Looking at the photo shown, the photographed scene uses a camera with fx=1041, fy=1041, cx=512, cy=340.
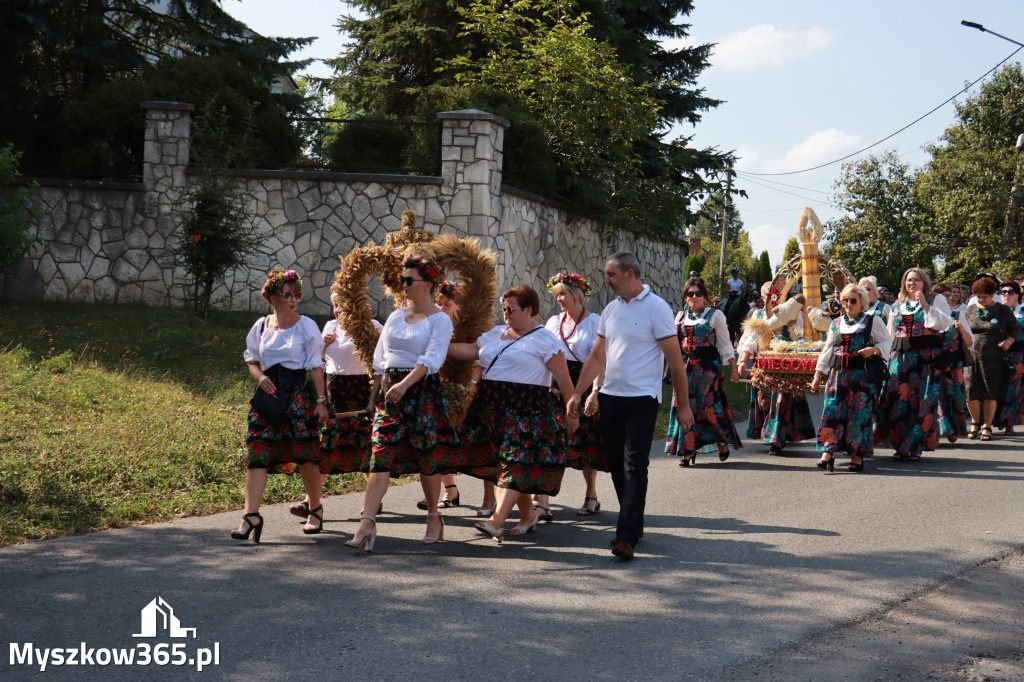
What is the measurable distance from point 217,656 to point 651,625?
211 centimetres

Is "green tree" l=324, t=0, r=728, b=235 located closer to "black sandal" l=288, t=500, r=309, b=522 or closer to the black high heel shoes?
"black sandal" l=288, t=500, r=309, b=522

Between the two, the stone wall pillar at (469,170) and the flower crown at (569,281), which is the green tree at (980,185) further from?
the flower crown at (569,281)

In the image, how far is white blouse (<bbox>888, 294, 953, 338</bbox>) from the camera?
12023 mm

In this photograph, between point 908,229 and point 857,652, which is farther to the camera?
point 908,229

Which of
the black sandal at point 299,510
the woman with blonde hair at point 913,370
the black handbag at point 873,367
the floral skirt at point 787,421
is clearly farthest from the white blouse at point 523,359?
the woman with blonde hair at point 913,370

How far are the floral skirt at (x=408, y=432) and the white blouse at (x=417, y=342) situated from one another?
0.08 meters

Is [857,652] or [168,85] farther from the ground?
[168,85]

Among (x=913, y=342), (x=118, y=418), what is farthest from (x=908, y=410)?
(x=118, y=418)

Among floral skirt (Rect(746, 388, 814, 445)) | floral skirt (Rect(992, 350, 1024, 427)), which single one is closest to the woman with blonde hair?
floral skirt (Rect(746, 388, 814, 445))

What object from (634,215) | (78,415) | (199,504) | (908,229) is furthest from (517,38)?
(908,229)

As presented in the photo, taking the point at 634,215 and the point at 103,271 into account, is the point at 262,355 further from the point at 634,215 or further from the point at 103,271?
the point at 634,215

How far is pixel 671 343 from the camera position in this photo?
6.94 m

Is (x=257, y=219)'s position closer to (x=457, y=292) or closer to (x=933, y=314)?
(x=457, y=292)

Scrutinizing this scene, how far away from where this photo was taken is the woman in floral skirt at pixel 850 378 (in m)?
10.7
